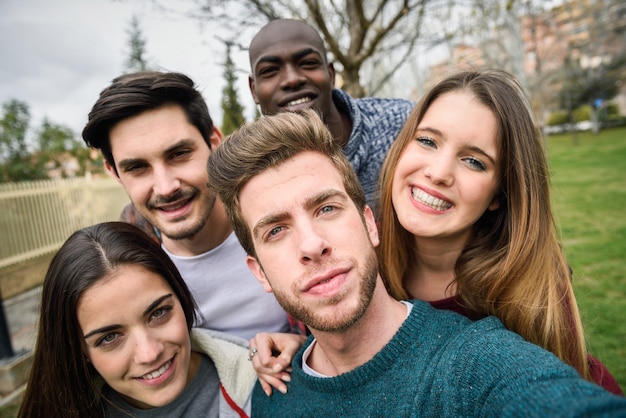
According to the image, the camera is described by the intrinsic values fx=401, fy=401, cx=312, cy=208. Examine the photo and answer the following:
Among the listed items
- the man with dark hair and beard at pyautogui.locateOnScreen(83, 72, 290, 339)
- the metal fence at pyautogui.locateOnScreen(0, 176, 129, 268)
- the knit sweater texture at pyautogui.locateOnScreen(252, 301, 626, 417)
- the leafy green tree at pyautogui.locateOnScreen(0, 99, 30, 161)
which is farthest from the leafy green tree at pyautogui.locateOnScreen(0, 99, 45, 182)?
the knit sweater texture at pyautogui.locateOnScreen(252, 301, 626, 417)

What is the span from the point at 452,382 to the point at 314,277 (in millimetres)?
650

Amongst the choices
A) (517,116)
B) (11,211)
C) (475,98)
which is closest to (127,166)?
(475,98)

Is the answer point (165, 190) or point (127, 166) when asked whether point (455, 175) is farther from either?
point (127, 166)

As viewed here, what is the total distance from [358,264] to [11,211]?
389 inches

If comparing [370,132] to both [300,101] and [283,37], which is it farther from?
[283,37]

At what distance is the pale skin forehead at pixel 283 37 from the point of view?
3.30 metres

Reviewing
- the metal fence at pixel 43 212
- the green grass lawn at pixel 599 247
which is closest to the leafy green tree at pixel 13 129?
the metal fence at pixel 43 212

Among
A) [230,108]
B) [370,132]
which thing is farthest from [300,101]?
[230,108]

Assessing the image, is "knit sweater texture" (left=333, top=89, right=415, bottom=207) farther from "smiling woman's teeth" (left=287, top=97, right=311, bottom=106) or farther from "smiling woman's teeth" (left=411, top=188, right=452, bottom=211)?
"smiling woman's teeth" (left=411, top=188, right=452, bottom=211)

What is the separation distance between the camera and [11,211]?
8.88 meters

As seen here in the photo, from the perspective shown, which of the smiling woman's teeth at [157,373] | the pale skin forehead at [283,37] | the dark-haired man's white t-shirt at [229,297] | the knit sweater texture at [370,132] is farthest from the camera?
the pale skin forehead at [283,37]

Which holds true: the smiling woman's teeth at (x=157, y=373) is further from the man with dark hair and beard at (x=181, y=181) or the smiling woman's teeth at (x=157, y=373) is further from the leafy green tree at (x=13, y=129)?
the leafy green tree at (x=13, y=129)

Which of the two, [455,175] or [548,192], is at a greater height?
[455,175]

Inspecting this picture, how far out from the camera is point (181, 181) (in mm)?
2561
